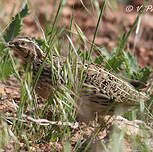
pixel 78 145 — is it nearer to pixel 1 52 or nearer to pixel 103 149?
pixel 103 149

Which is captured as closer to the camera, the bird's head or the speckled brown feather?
the speckled brown feather

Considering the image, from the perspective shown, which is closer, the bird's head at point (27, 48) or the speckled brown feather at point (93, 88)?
the speckled brown feather at point (93, 88)

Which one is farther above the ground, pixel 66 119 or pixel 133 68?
pixel 133 68

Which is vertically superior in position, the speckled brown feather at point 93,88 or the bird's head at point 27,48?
the bird's head at point 27,48

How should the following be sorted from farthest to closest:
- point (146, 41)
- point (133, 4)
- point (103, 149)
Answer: point (146, 41) → point (133, 4) → point (103, 149)

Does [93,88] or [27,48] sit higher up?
[27,48]

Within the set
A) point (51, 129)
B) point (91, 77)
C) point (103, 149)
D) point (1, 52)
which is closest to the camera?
point (103, 149)

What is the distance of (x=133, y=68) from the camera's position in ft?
17.3

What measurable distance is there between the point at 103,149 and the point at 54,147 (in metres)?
0.48

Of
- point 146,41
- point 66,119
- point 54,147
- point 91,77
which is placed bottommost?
point 54,147

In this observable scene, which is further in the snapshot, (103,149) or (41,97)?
(41,97)

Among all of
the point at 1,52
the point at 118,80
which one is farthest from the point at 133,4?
the point at 1,52

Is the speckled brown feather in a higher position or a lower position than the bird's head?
lower

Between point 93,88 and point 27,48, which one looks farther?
point 27,48
